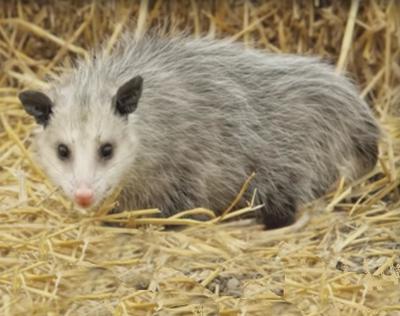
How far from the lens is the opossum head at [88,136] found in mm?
3650

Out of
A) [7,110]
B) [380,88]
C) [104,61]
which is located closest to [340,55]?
[380,88]

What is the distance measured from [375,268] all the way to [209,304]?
72 centimetres

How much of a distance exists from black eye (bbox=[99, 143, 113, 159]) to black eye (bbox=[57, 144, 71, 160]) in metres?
0.12

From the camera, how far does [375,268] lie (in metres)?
3.71

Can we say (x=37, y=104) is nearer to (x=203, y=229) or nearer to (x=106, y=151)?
(x=106, y=151)

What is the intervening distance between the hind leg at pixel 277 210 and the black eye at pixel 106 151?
0.76 metres

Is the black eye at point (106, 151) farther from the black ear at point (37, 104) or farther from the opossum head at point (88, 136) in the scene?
the black ear at point (37, 104)

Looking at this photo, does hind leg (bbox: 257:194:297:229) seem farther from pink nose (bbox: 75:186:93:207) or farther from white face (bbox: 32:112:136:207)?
pink nose (bbox: 75:186:93:207)

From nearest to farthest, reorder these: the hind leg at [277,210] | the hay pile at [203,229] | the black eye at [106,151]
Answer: the hay pile at [203,229], the black eye at [106,151], the hind leg at [277,210]

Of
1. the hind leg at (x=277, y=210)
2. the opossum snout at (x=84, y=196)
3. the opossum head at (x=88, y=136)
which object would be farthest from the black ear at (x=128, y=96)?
the hind leg at (x=277, y=210)

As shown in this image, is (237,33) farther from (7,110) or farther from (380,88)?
(7,110)

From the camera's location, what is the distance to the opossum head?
12.0ft

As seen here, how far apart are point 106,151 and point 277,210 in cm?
84

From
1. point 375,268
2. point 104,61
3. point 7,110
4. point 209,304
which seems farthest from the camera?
point 7,110
